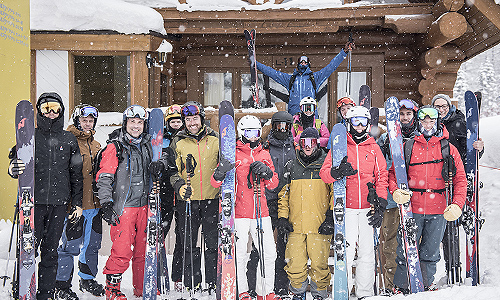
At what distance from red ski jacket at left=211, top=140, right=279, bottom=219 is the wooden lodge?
3.52 m

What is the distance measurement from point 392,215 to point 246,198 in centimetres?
165

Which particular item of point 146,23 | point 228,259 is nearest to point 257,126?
point 228,259

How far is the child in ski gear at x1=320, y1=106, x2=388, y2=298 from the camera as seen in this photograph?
3.40 metres

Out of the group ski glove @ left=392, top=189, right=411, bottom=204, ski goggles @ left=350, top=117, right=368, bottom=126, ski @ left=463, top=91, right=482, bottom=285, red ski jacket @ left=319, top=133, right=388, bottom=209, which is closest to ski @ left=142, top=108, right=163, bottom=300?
red ski jacket @ left=319, top=133, right=388, bottom=209

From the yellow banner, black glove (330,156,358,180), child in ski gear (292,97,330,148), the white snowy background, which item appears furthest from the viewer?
the yellow banner

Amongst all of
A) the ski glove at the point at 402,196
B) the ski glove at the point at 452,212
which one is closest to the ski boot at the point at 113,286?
the ski glove at the point at 402,196

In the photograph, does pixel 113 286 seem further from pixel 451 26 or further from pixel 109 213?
pixel 451 26

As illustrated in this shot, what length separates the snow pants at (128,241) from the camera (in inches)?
139

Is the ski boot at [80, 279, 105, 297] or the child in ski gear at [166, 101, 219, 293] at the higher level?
the child in ski gear at [166, 101, 219, 293]

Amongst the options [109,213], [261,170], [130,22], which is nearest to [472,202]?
[261,170]

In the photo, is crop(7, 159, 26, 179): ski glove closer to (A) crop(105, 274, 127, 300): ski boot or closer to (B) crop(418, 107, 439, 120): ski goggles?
(A) crop(105, 274, 127, 300): ski boot

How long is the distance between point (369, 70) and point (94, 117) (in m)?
5.88

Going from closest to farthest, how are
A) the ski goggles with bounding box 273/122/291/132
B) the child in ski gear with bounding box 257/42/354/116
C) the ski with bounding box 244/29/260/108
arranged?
the ski goggles with bounding box 273/122/291/132 < the child in ski gear with bounding box 257/42/354/116 < the ski with bounding box 244/29/260/108

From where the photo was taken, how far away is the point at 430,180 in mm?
3656
